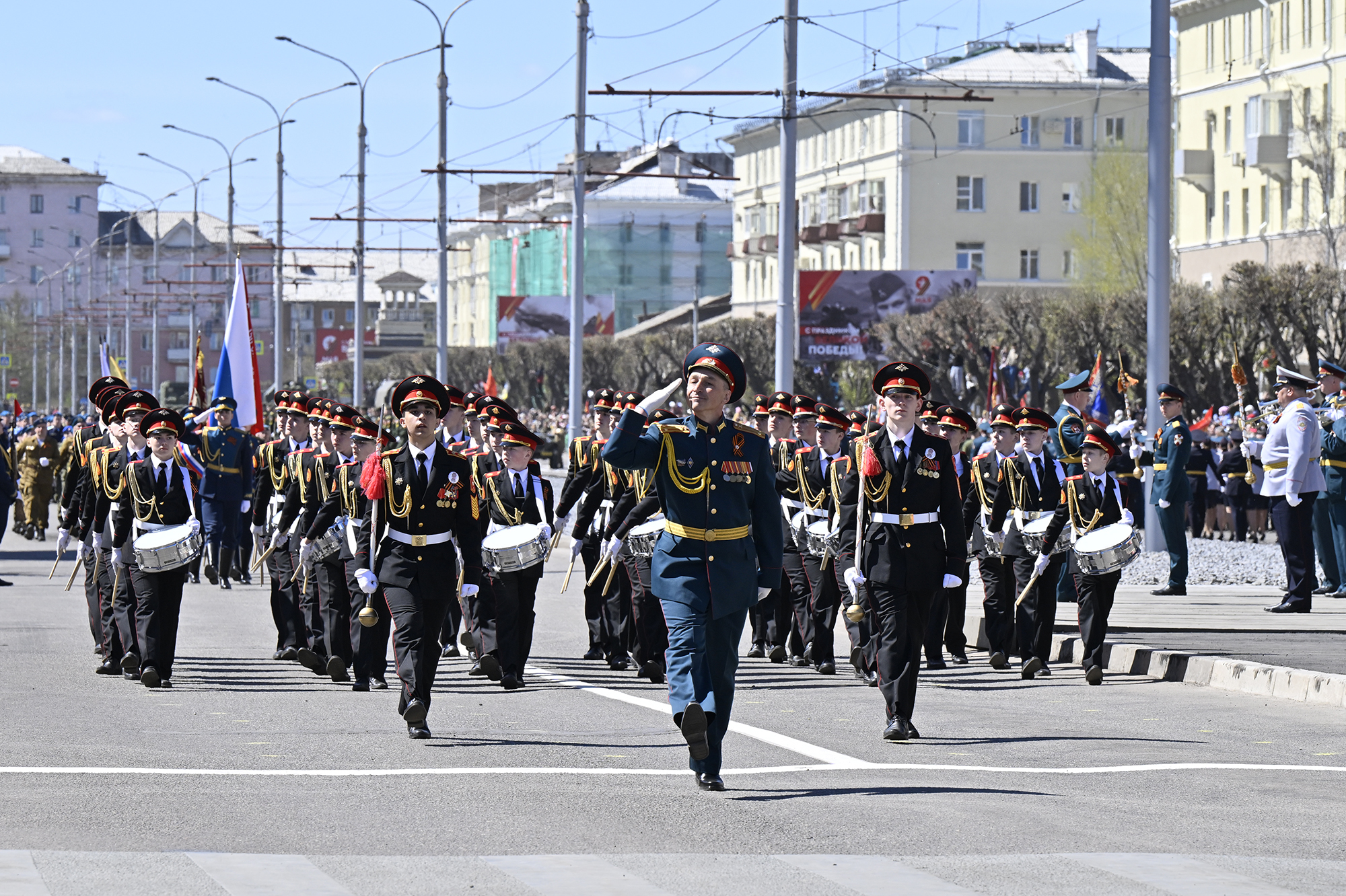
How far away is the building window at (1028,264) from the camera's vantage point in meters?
94.5

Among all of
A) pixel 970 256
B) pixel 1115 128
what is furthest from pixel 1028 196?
pixel 1115 128

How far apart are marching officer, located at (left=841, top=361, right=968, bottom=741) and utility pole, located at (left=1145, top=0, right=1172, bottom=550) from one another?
11654 mm

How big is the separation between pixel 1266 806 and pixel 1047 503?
5835mm

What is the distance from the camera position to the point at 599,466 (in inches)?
617

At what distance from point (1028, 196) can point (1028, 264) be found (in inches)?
114

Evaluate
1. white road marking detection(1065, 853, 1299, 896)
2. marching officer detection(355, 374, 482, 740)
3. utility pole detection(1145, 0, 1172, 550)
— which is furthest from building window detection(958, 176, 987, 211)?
white road marking detection(1065, 853, 1299, 896)

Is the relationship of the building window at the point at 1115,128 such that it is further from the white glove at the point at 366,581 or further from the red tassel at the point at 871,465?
the white glove at the point at 366,581

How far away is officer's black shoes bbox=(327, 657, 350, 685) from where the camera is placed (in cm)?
1412

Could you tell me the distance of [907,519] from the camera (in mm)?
11805

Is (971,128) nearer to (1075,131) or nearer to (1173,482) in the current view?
(1075,131)

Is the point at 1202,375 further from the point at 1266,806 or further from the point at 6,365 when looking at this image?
the point at 6,365

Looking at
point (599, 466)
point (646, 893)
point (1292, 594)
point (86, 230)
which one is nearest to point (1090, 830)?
point (646, 893)

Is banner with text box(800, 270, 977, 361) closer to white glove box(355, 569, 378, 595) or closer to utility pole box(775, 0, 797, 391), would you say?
utility pole box(775, 0, 797, 391)

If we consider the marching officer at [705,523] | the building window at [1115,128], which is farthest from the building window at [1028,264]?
the marching officer at [705,523]
